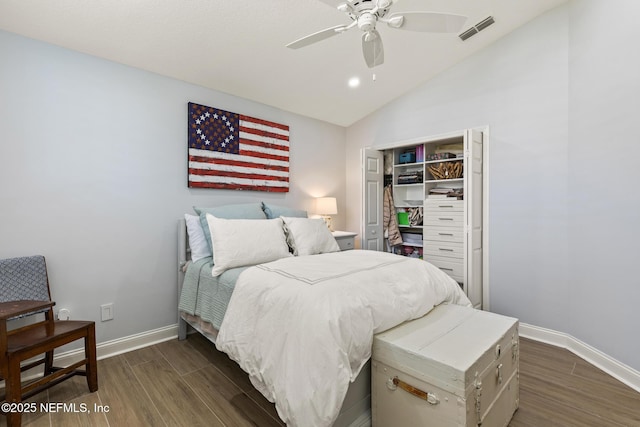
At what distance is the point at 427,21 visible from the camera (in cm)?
170

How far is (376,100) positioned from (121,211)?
305cm

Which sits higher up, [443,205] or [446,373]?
[443,205]

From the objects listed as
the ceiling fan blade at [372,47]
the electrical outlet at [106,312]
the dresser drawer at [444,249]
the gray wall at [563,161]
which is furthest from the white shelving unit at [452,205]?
the electrical outlet at [106,312]

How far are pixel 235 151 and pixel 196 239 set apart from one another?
3.37 feet

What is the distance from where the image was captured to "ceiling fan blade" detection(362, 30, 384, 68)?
184cm

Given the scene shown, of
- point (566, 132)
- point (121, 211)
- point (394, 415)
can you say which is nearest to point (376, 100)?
point (566, 132)

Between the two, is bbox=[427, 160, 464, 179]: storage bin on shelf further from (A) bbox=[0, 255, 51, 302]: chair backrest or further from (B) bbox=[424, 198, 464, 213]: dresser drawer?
(A) bbox=[0, 255, 51, 302]: chair backrest

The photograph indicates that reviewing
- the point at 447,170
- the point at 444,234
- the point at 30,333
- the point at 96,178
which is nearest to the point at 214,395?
the point at 30,333

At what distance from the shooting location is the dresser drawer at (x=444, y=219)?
3153mm

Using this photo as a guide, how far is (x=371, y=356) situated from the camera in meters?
1.59

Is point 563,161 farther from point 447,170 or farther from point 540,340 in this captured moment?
point 540,340

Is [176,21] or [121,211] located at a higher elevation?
[176,21]

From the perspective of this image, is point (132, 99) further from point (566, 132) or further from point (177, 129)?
point (566, 132)

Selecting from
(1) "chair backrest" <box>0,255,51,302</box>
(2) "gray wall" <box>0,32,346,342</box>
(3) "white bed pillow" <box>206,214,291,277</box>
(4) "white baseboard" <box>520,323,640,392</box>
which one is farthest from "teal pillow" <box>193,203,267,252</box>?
(4) "white baseboard" <box>520,323,640,392</box>
